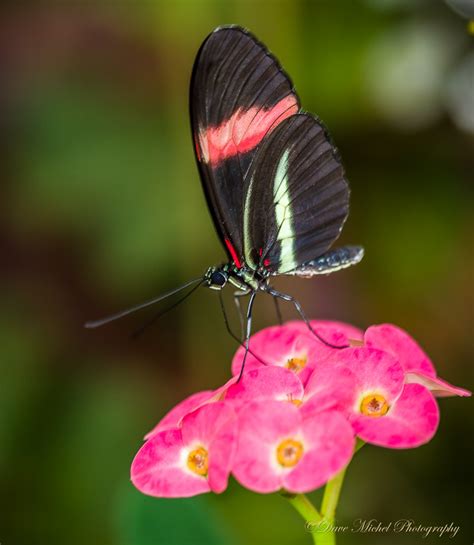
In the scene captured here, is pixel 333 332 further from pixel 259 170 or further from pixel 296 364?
pixel 259 170

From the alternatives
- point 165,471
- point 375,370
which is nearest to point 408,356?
point 375,370

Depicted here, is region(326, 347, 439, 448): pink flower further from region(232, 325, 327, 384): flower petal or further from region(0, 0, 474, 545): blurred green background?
region(0, 0, 474, 545): blurred green background

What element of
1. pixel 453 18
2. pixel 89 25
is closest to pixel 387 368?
pixel 453 18

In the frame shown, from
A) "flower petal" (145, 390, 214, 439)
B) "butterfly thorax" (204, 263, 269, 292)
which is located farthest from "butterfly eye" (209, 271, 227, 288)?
"flower petal" (145, 390, 214, 439)

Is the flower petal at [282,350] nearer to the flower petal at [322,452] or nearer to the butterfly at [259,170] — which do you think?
the butterfly at [259,170]

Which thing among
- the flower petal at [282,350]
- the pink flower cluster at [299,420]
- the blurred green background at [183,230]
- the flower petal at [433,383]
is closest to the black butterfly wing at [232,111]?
the flower petal at [282,350]

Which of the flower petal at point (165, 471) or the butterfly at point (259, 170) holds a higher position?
the butterfly at point (259, 170)

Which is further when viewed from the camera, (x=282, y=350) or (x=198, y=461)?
(x=282, y=350)

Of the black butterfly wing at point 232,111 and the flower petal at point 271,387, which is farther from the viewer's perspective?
the black butterfly wing at point 232,111
